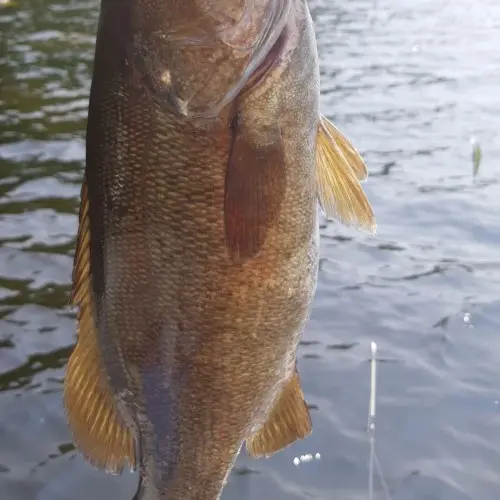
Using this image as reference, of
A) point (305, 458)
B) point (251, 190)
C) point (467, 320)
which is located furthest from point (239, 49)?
point (467, 320)

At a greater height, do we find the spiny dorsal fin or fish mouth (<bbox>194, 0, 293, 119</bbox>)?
fish mouth (<bbox>194, 0, 293, 119</bbox>)

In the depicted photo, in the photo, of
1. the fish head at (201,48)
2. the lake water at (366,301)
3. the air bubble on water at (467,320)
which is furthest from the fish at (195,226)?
the air bubble on water at (467,320)

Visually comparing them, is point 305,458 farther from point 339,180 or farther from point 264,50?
point 264,50

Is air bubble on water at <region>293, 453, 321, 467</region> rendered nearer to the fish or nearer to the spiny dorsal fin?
the fish

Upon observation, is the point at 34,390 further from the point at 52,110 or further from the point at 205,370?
the point at 52,110

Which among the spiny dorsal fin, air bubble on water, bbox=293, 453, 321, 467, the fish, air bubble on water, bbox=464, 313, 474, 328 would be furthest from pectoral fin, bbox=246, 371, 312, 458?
air bubble on water, bbox=464, 313, 474, 328

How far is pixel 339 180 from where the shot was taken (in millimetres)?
2141

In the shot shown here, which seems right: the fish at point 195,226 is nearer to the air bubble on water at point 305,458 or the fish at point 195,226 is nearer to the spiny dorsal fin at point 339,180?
the spiny dorsal fin at point 339,180

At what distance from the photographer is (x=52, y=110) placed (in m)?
11.5

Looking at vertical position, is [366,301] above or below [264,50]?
below

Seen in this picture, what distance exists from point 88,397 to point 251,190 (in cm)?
70

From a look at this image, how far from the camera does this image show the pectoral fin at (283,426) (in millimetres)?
2236

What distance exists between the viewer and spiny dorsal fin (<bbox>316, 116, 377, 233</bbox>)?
2.09 m

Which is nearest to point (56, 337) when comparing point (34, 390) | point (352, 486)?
point (34, 390)
